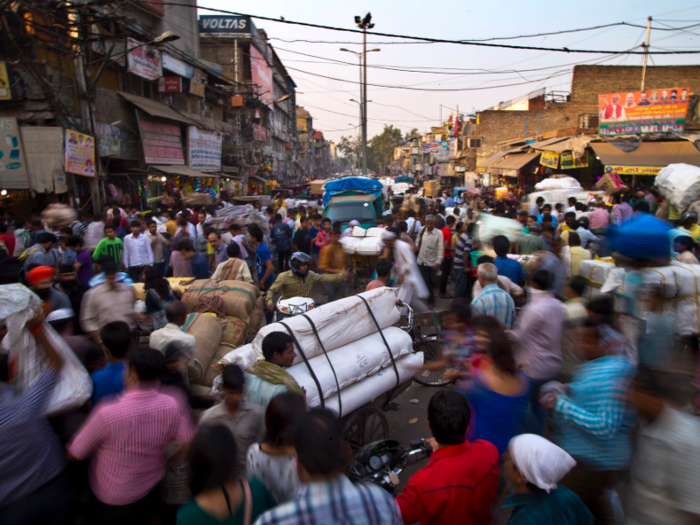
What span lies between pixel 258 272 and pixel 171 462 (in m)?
5.42

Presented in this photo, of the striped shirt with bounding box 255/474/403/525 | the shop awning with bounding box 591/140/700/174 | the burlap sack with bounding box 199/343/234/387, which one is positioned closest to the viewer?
the striped shirt with bounding box 255/474/403/525

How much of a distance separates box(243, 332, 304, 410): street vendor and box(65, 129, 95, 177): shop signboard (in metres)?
10.3

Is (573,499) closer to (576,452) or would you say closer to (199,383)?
(576,452)

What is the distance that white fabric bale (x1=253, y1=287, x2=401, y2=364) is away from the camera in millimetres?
3637

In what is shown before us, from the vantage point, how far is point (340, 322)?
154 inches

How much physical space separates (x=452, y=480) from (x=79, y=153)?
40.5 feet

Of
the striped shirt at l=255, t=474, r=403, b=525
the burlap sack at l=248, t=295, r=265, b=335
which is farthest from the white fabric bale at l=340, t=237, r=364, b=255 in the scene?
the striped shirt at l=255, t=474, r=403, b=525

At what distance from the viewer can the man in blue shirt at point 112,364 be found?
2938 mm

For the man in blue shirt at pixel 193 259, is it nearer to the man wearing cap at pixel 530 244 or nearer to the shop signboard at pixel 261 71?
the man wearing cap at pixel 530 244

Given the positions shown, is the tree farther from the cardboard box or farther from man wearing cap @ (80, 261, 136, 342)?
man wearing cap @ (80, 261, 136, 342)

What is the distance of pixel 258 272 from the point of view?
7867mm

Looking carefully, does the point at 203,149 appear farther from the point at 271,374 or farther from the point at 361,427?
the point at 271,374

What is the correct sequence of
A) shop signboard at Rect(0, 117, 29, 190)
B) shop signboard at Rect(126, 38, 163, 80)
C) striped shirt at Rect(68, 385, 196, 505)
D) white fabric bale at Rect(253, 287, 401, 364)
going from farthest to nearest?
shop signboard at Rect(126, 38, 163, 80) < shop signboard at Rect(0, 117, 29, 190) < white fabric bale at Rect(253, 287, 401, 364) < striped shirt at Rect(68, 385, 196, 505)

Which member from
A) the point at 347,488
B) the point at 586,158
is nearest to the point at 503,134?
the point at 586,158
